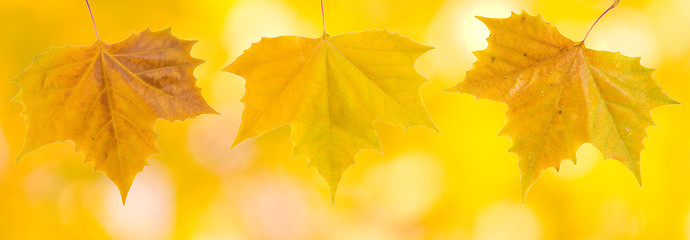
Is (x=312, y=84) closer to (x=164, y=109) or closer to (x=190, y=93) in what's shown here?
(x=190, y=93)

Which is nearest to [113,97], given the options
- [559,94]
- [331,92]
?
[331,92]

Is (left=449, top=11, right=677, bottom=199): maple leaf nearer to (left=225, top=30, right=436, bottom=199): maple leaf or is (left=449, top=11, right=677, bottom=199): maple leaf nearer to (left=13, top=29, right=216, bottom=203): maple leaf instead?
(left=225, top=30, right=436, bottom=199): maple leaf

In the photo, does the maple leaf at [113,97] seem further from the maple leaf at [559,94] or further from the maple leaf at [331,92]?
the maple leaf at [559,94]

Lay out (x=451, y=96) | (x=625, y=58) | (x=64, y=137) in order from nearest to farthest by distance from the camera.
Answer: (x=625, y=58), (x=64, y=137), (x=451, y=96)

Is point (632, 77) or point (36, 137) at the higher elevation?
point (632, 77)

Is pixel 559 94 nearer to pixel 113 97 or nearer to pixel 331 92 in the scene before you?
pixel 331 92

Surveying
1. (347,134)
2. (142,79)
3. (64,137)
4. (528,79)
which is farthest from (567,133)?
(64,137)

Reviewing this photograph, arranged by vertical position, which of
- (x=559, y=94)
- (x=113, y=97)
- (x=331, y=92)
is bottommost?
(x=113, y=97)
